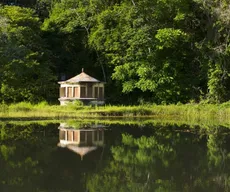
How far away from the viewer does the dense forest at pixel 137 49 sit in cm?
2700

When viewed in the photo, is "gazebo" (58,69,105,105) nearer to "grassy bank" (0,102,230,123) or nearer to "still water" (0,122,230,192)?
"grassy bank" (0,102,230,123)

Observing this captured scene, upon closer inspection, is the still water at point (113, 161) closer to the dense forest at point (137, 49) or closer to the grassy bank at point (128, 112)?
the grassy bank at point (128, 112)

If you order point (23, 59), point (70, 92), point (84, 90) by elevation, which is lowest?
point (70, 92)

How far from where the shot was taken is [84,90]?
27312mm

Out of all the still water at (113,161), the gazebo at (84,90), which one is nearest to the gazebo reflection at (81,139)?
the still water at (113,161)

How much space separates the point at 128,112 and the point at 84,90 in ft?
Result: 14.7

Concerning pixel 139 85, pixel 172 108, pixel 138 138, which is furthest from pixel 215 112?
pixel 138 138

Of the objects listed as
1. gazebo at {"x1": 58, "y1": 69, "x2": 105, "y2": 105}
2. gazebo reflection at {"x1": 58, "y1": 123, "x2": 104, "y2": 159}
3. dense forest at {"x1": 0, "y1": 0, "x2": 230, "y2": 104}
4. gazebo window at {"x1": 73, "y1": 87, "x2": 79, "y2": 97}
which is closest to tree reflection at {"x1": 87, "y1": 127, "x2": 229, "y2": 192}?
gazebo reflection at {"x1": 58, "y1": 123, "x2": 104, "y2": 159}

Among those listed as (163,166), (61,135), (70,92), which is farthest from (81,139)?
(70,92)

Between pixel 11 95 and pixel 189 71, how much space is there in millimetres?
12074

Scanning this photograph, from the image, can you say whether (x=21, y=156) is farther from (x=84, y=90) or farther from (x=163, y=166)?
(x=84, y=90)

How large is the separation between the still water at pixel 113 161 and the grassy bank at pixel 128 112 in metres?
7.62

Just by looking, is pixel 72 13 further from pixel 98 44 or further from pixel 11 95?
pixel 11 95

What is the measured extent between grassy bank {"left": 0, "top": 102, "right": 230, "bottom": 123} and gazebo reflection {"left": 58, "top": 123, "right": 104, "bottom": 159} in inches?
275
